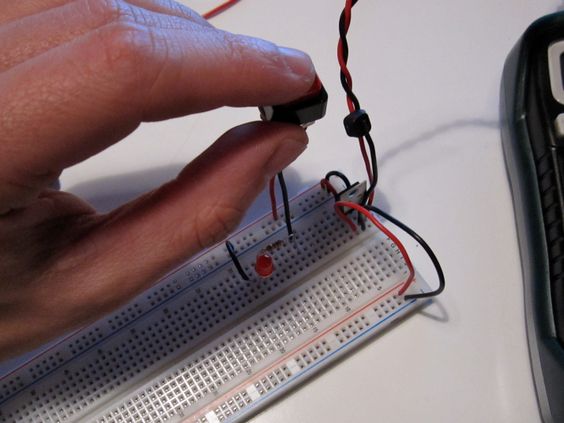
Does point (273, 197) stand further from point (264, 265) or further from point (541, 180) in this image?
point (541, 180)

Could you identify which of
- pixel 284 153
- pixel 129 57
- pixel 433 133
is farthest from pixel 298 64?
pixel 433 133

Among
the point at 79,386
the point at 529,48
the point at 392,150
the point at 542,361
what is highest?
the point at 529,48

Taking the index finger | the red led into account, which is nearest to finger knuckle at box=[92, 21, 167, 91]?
the index finger

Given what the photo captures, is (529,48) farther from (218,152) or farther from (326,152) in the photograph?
(218,152)

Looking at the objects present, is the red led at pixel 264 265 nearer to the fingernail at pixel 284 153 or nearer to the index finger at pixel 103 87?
the fingernail at pixel 284 153

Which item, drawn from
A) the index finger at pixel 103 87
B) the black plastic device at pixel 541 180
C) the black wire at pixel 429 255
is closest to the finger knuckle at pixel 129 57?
the index finger at pixel 103 87

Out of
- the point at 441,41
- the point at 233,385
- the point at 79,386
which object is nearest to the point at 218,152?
the point at 233,385
